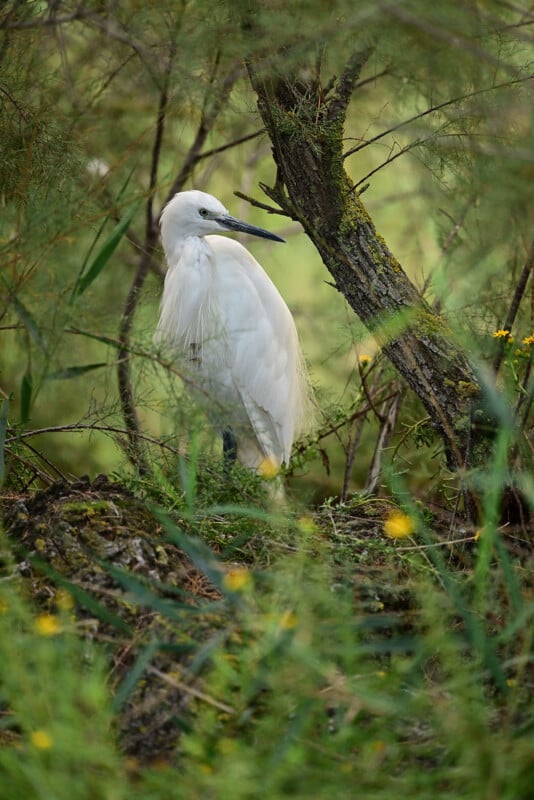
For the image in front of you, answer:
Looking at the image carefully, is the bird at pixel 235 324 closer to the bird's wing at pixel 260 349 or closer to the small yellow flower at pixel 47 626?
the bird's wing at pixel 260 349

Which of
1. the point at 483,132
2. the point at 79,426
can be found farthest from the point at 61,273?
the point at 483,132

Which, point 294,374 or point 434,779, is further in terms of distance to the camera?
point 294,374

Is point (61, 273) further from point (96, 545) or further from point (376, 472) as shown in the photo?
point (376, 472)

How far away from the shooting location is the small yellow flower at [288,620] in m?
1.28

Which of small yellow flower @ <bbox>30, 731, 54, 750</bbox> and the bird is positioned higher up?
the bird

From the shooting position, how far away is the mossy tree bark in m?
2.07

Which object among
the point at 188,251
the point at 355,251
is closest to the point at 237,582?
the point at 355,251

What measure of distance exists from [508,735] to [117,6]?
5.95 ft

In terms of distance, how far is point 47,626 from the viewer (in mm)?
1308

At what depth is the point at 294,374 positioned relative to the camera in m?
3.12

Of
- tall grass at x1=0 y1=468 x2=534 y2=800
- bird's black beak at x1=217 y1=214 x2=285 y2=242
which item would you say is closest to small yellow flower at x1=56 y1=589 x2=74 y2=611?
tall grass at x1=0 y1=468 x2=534 y2=800

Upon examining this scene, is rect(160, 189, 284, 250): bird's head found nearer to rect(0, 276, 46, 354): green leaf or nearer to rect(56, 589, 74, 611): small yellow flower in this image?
rect(0, 276, 46, 354): green leaf

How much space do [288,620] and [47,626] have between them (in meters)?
0.32

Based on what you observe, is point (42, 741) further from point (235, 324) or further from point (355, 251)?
point (235, 324)
